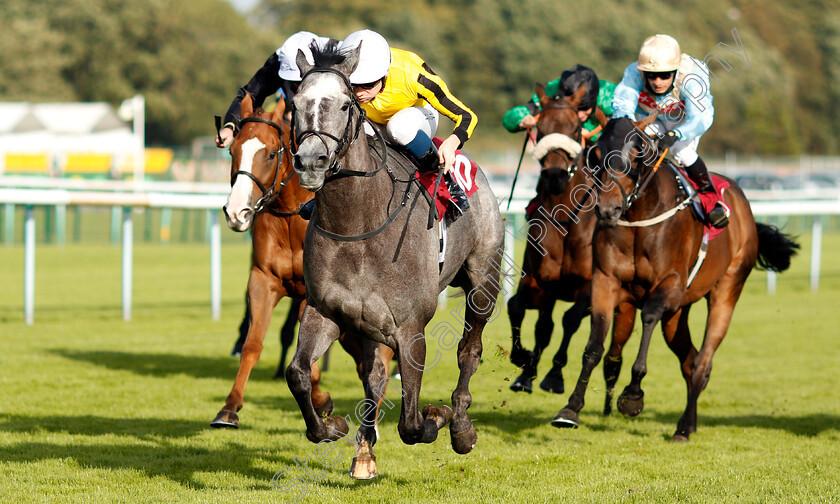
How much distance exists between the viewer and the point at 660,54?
18.6ft

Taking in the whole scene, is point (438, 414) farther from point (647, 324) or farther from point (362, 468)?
point (647, 324)

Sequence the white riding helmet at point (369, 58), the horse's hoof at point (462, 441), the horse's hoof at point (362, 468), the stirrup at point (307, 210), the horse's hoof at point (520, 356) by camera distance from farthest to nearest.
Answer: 1. the horse's hoof at point (520, 356)
2. the horse's hoof at point (462, 441)
3. the stirrup at point (307, 210)
4. the horse's hoof at point (362, 468)
5. the white riding helmet at point (369, 58)

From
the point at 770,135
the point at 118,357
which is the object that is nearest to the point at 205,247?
the point at 118,357

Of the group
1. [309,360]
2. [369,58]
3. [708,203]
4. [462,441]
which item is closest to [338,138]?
[369,58]

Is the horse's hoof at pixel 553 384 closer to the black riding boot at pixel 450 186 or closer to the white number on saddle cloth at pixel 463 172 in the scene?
the white number on saddle cloth at pixel 463 172

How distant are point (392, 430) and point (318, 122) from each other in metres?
2.89

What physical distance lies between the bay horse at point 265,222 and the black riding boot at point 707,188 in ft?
7.44

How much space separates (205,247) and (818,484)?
18.6 metres

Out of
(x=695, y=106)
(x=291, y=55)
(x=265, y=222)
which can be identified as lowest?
(x=265, y=222)

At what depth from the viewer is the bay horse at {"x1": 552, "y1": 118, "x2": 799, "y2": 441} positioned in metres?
5.47

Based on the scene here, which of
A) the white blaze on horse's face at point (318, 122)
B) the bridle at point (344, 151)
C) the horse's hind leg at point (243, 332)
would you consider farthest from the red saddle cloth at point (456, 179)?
the horse's hind leg at point (243, 332)

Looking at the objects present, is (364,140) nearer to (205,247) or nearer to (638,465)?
(638,465)

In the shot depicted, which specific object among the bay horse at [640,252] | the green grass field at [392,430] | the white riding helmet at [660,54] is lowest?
the green grass field at [392,430]

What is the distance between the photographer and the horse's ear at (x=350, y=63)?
3.71m
